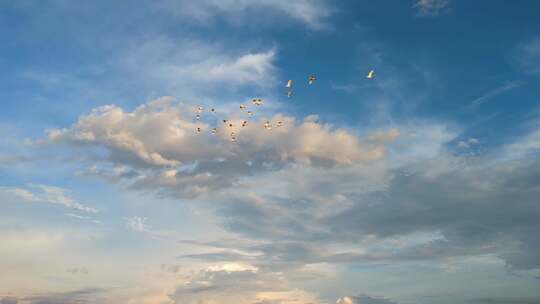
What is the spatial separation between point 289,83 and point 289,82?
183 cm

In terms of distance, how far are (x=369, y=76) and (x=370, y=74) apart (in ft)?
3.13

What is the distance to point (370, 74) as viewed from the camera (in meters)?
137

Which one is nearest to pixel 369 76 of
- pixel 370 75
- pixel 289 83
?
pixel 370 75

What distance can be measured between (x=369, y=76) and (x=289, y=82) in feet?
117

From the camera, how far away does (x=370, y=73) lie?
137m

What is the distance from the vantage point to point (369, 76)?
13750cm

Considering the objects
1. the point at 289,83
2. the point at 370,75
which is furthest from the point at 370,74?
the point at 289,83

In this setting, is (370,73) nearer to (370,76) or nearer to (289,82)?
(370,76)

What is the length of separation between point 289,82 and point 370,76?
119 ft

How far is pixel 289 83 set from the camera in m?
143

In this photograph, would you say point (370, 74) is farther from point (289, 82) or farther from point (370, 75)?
point (289, 82)

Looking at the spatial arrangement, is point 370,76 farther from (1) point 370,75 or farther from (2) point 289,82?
(2) point 289,82

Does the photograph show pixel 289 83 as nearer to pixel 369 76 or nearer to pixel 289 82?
pixel 289 82

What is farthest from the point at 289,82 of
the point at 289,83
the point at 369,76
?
the point at 369,76
